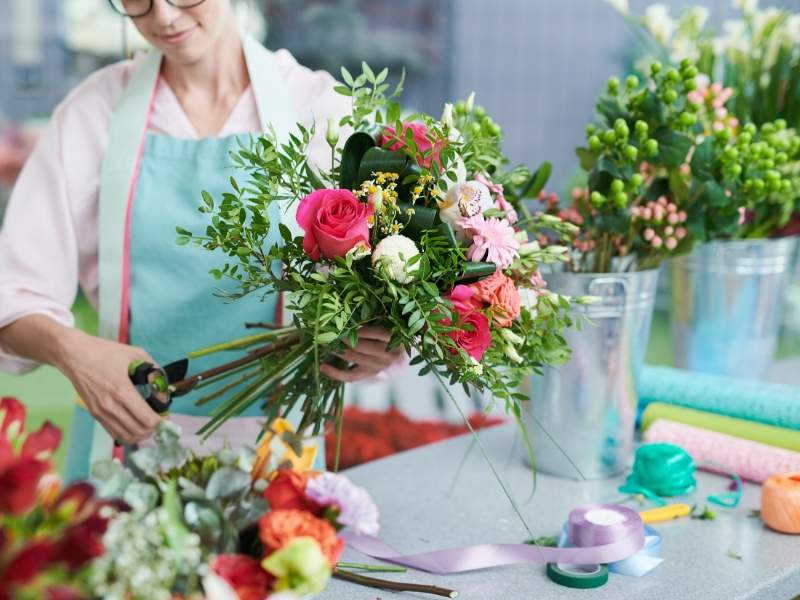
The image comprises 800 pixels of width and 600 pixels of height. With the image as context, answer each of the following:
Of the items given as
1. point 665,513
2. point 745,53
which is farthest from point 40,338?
point 745,53

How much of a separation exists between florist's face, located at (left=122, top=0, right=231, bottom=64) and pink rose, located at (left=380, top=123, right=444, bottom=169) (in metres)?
0.41

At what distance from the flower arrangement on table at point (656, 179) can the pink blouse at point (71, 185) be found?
42cm

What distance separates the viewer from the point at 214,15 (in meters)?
1.42

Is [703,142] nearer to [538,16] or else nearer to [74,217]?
[74,217]

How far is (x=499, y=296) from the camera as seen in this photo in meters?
1.11

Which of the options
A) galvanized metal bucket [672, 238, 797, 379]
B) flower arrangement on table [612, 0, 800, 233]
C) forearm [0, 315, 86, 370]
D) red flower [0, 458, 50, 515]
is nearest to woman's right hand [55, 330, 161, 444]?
forearm [0, 315, 86, 370]

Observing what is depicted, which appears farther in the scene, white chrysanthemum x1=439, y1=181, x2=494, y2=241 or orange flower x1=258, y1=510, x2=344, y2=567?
white chrysanthemum x1=439, y1=181, x2=494, y2=241

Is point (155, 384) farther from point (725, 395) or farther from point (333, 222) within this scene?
point (725, 395)

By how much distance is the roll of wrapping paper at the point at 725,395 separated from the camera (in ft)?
5.13

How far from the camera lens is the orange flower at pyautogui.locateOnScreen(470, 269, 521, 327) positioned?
1.09m

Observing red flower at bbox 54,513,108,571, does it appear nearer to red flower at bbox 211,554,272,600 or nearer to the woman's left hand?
red flower at bbox 211,554,272,600

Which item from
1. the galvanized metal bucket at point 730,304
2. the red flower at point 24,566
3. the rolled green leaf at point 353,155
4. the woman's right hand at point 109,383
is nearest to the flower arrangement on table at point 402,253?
the rolled green leaf at point 353,155

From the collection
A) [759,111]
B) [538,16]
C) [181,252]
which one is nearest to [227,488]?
[181,252]

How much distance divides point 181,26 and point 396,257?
58 centimetres
